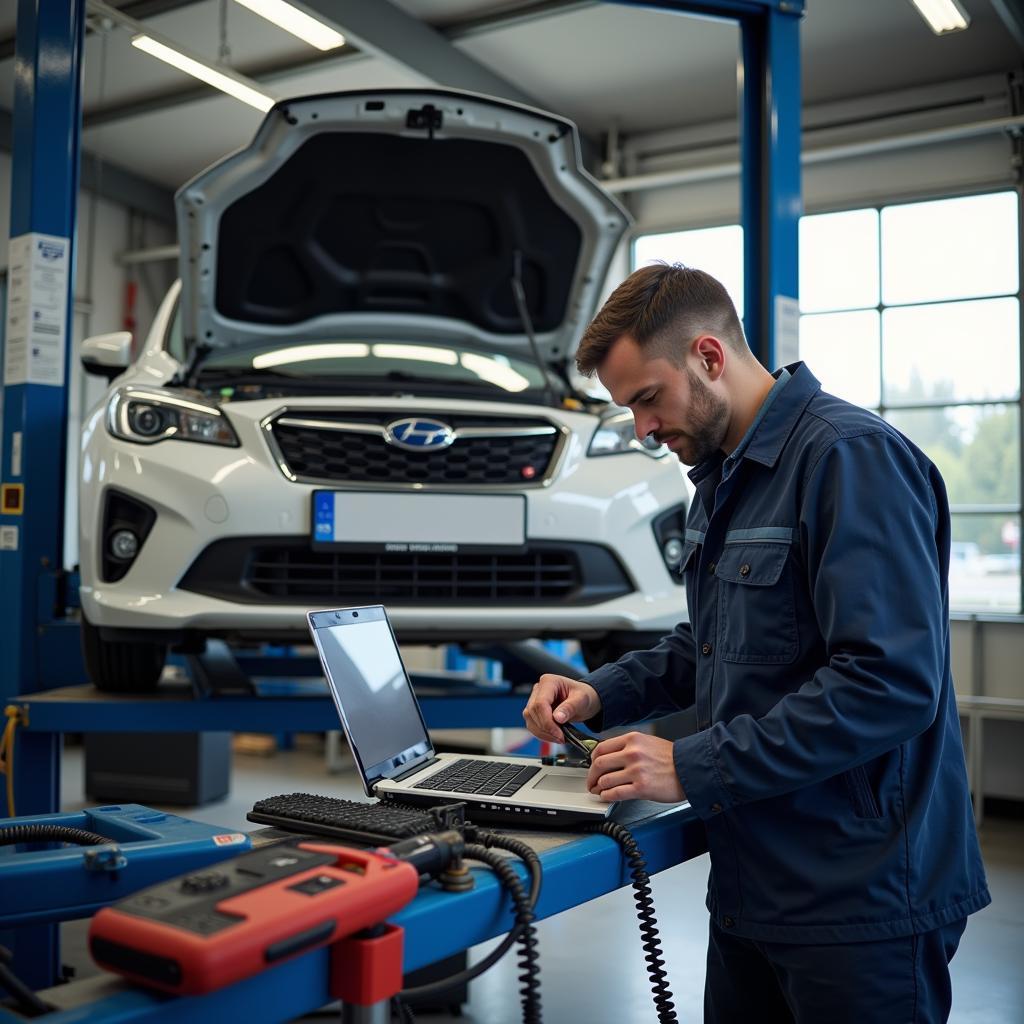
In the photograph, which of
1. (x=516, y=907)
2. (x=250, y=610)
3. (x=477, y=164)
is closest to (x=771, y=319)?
(x=477, y=164)

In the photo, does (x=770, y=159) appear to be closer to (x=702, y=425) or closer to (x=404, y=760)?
(x=702, y=425)

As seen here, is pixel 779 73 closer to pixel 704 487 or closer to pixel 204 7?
pixel 704 487

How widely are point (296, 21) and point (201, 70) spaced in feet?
2.74

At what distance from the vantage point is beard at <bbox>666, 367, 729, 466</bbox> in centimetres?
137

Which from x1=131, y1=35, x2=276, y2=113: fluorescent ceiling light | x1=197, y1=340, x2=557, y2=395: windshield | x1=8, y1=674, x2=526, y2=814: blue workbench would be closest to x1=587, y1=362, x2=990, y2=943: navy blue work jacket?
x1=8, y1=674, x2=526, y2=814: blue workbench

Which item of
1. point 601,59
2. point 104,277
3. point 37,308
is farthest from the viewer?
point 104,277

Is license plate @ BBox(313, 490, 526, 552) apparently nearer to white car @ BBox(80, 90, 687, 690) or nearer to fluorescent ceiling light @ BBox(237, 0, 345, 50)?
white car @ BBox(80, 90, 687, 690)

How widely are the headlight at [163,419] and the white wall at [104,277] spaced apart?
6.31m

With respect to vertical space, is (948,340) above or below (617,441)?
above

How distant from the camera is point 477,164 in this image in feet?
10.7

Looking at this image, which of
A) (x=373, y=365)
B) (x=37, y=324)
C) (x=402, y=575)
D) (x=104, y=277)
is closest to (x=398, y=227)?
(x=373, y=365)

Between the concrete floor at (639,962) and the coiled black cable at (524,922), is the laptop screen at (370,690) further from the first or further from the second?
the concrete floor at (639,962)

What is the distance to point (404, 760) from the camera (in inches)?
59.5

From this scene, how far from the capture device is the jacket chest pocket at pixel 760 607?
1264 mm
